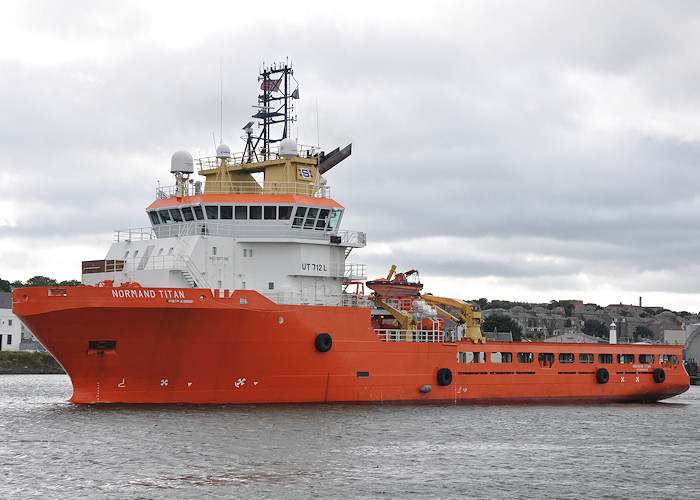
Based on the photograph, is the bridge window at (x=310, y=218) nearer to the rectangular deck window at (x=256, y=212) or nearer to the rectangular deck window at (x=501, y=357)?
the rectangular deck window at (x=256, y=212)

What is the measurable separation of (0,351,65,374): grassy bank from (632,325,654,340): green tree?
83966 millimetres

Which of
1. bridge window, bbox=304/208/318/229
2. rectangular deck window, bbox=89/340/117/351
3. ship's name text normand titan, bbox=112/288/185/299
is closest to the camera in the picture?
ship's name text normand titan, bbox=112/288/185/299

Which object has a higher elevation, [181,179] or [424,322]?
[181,179]

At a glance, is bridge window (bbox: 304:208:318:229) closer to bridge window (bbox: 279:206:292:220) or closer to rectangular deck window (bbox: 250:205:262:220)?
bridge window (bbox: 279:206:292:220)

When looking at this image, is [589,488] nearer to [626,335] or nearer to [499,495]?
[499,495]

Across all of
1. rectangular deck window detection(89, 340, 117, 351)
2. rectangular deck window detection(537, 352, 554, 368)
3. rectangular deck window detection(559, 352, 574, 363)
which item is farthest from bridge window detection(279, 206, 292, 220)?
rectangular deck window detection(559, 352, 574, 363)

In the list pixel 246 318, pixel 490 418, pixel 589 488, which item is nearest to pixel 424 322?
pixel 490 418

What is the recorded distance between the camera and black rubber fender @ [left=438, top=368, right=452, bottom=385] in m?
33.2

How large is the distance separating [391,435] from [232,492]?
8042 millimetres

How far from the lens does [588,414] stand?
1326 inches

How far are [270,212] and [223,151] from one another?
3.54 meters

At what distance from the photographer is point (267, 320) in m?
29.0

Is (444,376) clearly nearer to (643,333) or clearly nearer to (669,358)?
(669,358)

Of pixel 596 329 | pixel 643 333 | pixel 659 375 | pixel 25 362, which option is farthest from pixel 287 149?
pixel 643 333
